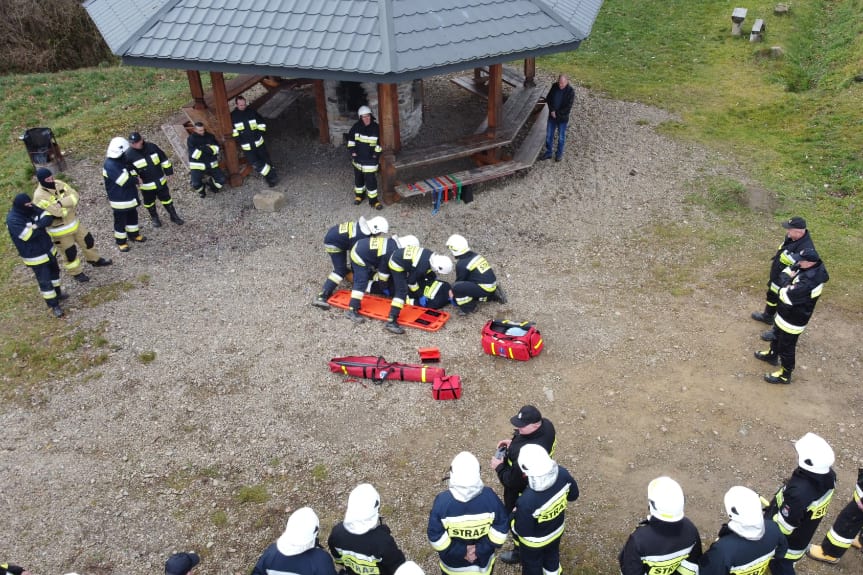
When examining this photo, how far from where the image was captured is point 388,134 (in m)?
11.6

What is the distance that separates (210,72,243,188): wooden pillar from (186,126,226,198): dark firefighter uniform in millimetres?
176

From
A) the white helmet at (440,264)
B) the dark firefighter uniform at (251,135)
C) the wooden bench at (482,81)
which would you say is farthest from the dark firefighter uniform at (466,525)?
the wooden bench at (482,81)

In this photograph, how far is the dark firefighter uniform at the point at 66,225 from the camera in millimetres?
9758

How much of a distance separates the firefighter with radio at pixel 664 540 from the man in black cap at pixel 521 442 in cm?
111

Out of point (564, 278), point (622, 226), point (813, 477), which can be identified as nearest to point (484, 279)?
point (564, 278)

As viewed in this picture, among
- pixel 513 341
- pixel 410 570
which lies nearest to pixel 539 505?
pixel 410 570

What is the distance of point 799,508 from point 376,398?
462 centimetres

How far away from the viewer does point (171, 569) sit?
4945 mm

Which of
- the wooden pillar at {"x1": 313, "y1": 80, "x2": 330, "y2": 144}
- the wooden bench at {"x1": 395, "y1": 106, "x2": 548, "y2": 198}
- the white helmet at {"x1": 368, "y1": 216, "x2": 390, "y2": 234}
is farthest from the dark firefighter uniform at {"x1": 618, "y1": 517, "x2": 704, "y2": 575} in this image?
the wooden pillar at {"x1": 313, "y1": 80, "x2": 330, "y2": 144}

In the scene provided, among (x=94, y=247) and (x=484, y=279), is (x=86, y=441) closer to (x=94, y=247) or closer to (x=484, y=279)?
(x=94, y=247)

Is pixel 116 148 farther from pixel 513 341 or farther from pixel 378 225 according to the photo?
pixel 513 341

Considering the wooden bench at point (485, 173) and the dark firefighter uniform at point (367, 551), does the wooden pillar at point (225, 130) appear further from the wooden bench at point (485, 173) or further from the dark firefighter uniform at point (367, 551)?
the dark firefighter uniform at point (367, 551)

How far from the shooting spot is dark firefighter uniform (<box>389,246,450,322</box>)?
363 inches

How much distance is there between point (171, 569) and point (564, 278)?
706 cm
